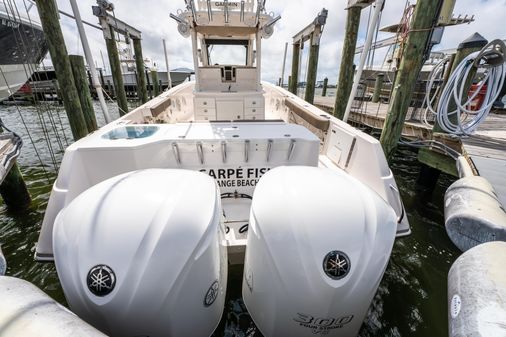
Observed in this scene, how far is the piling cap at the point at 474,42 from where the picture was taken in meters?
3.89

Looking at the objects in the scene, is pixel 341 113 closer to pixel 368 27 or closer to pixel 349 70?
pixel 349 70

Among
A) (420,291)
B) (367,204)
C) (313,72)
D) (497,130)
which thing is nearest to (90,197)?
(367,204)

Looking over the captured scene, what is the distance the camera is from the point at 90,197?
4.36 ft

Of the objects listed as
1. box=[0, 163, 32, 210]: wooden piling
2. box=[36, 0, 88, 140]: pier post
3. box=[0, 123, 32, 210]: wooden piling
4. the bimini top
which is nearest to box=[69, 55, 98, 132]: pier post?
box=[36, 0, 88, 140]: pier post

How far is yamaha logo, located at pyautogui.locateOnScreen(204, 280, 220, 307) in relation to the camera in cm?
132

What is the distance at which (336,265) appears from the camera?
118 cm

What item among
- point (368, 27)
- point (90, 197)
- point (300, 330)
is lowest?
point (300, 330)

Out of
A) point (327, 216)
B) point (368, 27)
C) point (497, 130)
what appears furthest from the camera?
point (497, 130)

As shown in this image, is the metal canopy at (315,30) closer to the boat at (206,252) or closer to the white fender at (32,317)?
the boat at (206,252)

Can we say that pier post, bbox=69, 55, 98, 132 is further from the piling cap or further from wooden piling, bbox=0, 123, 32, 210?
the piling cap

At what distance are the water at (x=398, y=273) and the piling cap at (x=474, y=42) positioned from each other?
2.69 m

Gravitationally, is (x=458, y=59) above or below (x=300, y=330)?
above

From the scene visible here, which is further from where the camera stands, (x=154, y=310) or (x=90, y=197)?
(x=90, y=197)

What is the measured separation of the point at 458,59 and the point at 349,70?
6.25ft
